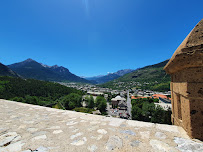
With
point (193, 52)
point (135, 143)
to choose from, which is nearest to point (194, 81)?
point (193, 52)

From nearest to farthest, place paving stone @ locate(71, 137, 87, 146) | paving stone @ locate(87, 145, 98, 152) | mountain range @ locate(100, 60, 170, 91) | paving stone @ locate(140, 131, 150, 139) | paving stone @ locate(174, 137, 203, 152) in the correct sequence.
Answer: paving stone @ locate(174, 137, 203, 152), paving stone @ locate(87, 145, 98, 152), paving stone @ locate(71, 137, 87, 146), paving stone @ locate(140, 131, 150, 139), mountain range @ locate(100, 60, 170, 91)

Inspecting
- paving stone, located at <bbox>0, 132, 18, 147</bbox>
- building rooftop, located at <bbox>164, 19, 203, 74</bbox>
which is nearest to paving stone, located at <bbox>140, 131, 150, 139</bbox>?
building rooftop, located at <bbox>164, 19, 203, 74</bbox>

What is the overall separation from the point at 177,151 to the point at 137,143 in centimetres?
51

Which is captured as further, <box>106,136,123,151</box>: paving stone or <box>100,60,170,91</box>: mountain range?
<box>100,60,170,91</box>: mountain range

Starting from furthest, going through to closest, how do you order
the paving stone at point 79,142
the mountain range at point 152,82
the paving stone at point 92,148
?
the mountain range at point 152,82
the paving stone at point 79,142
the paving stone at point 92,148

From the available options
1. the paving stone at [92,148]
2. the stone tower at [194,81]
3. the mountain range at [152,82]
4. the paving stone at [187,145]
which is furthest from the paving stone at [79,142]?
the mountain range at [152,82]

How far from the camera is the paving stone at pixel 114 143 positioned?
144cm

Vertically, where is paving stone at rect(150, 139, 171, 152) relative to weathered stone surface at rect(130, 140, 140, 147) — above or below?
above

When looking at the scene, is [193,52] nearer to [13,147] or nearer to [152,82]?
[13,147]

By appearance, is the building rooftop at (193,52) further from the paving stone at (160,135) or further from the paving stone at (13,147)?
the paving stone at (13,147)

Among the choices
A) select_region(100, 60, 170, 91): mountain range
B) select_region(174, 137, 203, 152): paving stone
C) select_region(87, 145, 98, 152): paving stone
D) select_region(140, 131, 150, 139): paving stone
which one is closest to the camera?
select_region(174, 137, 203, 152): paving stone

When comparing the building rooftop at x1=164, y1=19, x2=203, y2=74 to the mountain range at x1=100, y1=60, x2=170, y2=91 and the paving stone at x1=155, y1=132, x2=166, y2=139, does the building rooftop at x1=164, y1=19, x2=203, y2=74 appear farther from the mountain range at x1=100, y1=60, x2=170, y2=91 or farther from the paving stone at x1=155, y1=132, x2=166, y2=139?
the mountain range at x1=100, y1=60, x2=170, y2=91

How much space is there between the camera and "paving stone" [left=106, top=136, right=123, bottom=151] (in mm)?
1443

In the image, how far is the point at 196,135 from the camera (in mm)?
1521
